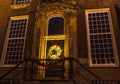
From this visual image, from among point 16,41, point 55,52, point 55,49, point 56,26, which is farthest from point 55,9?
point 16,41

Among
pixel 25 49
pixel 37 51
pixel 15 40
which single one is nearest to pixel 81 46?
pixel 37 51

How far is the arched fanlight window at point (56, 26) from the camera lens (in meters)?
10.5

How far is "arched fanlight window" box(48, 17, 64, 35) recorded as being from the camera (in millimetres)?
10484

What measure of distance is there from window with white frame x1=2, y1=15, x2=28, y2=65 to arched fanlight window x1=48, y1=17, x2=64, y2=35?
172 centimetres

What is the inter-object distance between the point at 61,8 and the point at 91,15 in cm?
199

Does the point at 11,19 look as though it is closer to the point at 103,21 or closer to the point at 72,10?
the point at 72,10

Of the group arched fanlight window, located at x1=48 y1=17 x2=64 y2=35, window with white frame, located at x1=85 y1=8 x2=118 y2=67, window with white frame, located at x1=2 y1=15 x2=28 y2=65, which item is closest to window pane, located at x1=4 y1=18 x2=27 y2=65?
window with white frame, located at x1=2 y1=15 x2=28 y2=65

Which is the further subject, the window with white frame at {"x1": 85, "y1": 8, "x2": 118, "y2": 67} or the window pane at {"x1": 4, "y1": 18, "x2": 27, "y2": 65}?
the window pane at {"x1": 4, "y1": 18, "x2": 27, "y2": 65}

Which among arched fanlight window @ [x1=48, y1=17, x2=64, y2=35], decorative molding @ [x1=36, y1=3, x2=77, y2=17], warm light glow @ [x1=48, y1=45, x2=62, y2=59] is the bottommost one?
warm light glow @ [x1=48, y1=45, x2=62, y2=59]

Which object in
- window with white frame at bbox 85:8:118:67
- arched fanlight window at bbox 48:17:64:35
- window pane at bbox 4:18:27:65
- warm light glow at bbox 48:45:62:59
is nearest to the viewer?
window with white frame at bbox 85:8:118:67

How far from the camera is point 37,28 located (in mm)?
10445

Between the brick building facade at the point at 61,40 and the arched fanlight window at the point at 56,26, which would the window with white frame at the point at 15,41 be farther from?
the arched fanlight window at the point at 56,26

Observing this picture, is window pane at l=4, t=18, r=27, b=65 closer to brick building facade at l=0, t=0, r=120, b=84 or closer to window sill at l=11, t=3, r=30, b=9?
brick building facade at l=0, t=0, r=120, b=84

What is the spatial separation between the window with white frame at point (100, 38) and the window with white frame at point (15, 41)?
428cm
